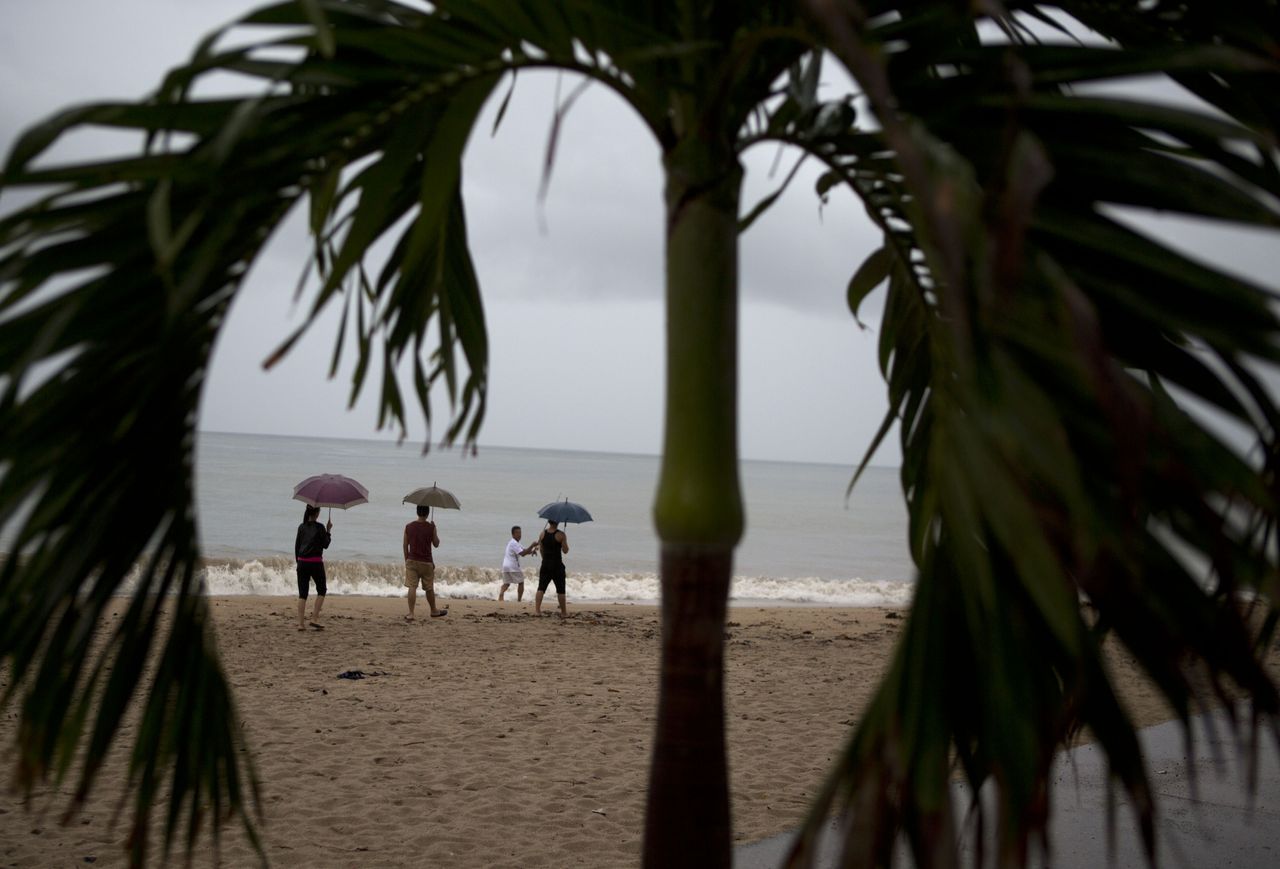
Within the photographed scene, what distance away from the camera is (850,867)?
1.25 meters

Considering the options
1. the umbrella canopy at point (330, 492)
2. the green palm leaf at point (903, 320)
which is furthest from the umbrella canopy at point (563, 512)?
the green palm leaf at point (903, 320)

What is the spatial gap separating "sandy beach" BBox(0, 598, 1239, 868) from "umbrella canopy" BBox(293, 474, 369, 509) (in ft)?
4.94

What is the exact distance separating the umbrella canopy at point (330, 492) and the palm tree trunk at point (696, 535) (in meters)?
11.5

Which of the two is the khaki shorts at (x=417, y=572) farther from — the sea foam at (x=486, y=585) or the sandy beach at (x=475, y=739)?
Result: the sea foam at (x=486, y=585)

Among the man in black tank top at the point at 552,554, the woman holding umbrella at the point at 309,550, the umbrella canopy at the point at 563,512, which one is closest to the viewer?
the woman holding umbrella at the point at 309,550

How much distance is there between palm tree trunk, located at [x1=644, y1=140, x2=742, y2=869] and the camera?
2018 mm

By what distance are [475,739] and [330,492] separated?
6.98 m

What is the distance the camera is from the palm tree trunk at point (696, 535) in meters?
2.02

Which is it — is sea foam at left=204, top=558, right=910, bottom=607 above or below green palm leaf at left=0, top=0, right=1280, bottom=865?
below

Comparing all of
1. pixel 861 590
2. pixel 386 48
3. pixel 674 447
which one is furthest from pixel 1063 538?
pixel 861 590

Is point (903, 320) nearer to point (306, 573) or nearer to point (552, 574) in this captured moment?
point (306, 573)

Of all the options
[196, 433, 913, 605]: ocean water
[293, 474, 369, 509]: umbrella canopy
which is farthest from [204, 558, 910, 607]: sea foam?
[293, 474, 369, 509]: umbrella canopy

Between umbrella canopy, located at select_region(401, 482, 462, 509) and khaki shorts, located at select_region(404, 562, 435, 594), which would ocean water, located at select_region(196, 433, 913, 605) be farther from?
umbrella canopy, located at select_region(401, 482, 462, 509)

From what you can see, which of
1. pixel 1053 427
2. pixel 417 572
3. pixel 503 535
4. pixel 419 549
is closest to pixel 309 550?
pixel 419 549
